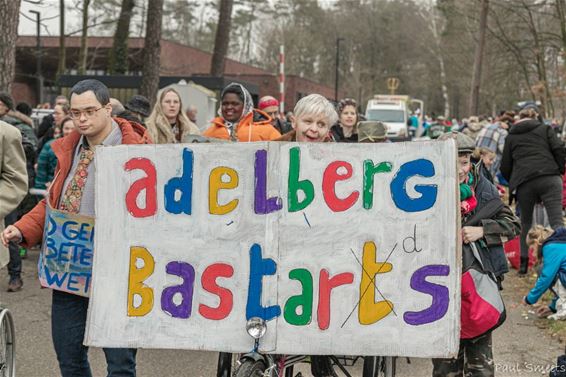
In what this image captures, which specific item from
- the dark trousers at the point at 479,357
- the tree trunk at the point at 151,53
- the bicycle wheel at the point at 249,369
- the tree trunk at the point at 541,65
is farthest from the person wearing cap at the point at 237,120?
the tree trunk at the point at 541,65

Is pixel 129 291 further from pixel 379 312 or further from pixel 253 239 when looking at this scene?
pixel 379 312

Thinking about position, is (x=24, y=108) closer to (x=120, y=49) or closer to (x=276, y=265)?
(x=276, y=265)

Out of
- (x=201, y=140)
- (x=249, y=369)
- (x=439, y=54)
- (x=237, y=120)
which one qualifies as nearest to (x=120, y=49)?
(x=237, y=120)

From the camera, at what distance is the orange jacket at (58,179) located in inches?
149

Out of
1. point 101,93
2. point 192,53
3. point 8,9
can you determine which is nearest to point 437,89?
point 192,53

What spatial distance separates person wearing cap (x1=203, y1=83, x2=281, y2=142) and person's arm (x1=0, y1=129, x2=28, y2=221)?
1.58 m

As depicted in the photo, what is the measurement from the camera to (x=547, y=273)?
6207 millimetres

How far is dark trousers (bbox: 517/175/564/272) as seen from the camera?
27.7 feet

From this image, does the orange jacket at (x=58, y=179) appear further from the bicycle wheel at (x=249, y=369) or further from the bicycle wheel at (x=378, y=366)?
the bicycle wheel at (x=378, y=366)

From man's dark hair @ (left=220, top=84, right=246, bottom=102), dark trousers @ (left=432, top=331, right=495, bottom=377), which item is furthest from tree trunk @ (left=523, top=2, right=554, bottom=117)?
dark trousers @ (left=432, top=331, right=495, bottom=377)

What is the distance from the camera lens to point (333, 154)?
3.16 metres

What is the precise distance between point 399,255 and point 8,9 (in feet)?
22.0

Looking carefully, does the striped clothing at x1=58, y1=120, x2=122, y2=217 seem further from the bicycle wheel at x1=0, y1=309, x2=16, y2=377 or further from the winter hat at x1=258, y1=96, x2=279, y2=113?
the winter hat at x1=258, y1=96, x2=279, y2=113

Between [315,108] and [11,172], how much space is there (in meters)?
1.87
